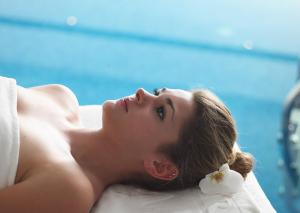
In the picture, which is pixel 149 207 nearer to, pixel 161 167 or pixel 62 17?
pixel 161 167

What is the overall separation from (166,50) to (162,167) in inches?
80.7

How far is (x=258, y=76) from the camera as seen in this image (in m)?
3.21

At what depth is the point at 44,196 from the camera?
43.9 inches

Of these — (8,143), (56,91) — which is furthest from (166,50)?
(8,143)

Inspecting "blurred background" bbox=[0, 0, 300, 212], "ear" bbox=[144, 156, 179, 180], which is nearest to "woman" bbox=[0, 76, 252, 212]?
"ear" bbox=[144, 156, 179, 180]

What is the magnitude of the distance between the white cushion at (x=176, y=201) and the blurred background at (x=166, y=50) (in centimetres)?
128

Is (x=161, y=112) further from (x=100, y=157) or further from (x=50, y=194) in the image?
(x=50, y=194)

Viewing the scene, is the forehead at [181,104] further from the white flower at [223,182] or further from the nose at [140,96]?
the white flower at [223,182]

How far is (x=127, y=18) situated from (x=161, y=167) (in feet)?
7.52

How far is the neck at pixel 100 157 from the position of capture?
4.40 feet

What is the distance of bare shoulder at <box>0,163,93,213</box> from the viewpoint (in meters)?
1.09

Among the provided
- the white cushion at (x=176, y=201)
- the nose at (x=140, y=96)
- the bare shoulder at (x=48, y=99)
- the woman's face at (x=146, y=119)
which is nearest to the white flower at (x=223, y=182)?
the white cushion at (x=176, y=201)

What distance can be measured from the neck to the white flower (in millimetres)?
227

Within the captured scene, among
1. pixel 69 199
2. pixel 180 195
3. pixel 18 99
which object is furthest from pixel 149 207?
pixel 18 99
